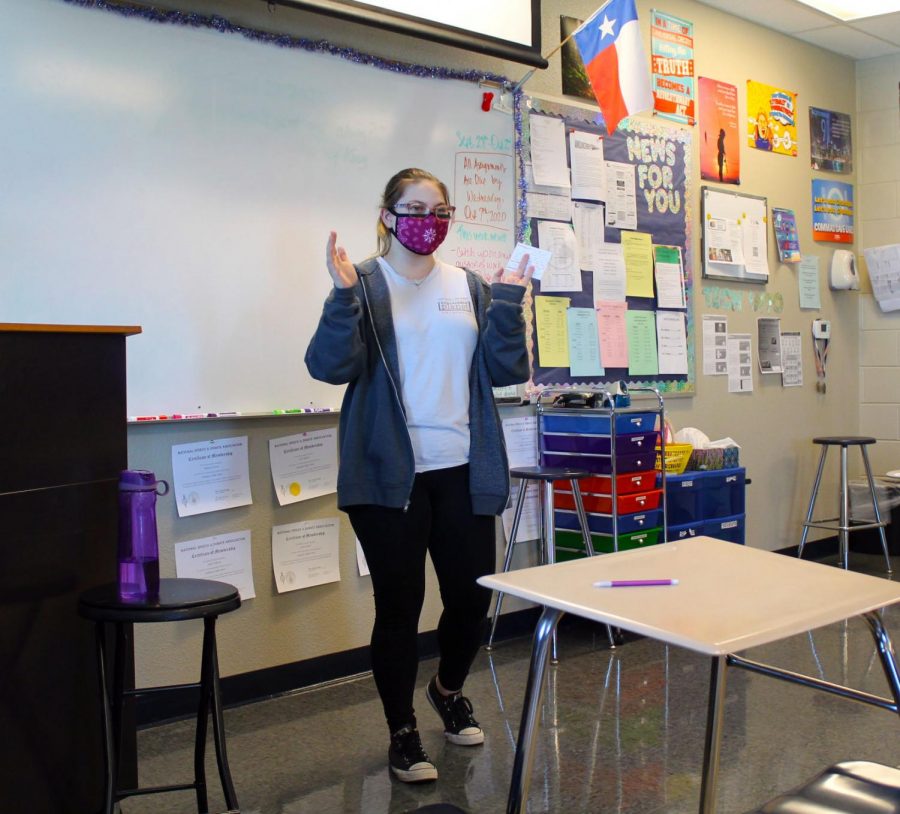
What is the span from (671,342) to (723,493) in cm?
73

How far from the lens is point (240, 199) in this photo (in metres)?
3.09

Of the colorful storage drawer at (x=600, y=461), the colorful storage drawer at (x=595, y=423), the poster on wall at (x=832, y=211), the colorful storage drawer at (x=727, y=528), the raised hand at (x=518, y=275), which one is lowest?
the colorful storage drawer at (x=727, y=528)

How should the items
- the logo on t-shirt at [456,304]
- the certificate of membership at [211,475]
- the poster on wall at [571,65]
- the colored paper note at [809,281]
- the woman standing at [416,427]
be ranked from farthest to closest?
the colored paper note at [809,281], the poster on wall at [571,65], the certificate of membership at [211,475], the logo on t-shirt at [456,304], the woman standing at [416,427]

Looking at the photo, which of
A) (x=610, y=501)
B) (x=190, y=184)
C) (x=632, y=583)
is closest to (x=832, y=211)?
(x=610, y=501)

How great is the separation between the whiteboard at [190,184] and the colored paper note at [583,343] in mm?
926

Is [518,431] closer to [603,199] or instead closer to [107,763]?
[603,199]

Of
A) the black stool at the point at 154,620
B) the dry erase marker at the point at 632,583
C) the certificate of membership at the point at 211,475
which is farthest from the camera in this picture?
the certificate of membership at the point at 211,475

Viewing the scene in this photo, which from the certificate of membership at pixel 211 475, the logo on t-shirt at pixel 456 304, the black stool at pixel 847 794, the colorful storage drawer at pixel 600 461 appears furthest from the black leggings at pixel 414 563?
the colorful storage drawer at pixel 600 461

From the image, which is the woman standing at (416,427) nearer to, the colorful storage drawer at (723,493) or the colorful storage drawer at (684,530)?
the colorful storage drawer at (684,530)

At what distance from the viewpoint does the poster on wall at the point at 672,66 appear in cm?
448

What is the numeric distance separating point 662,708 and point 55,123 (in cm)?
246

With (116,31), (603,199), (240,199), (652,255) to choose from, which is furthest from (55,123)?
(652,255)

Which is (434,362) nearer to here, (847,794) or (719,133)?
(847,794)

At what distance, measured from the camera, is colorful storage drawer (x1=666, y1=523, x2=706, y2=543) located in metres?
4.12
